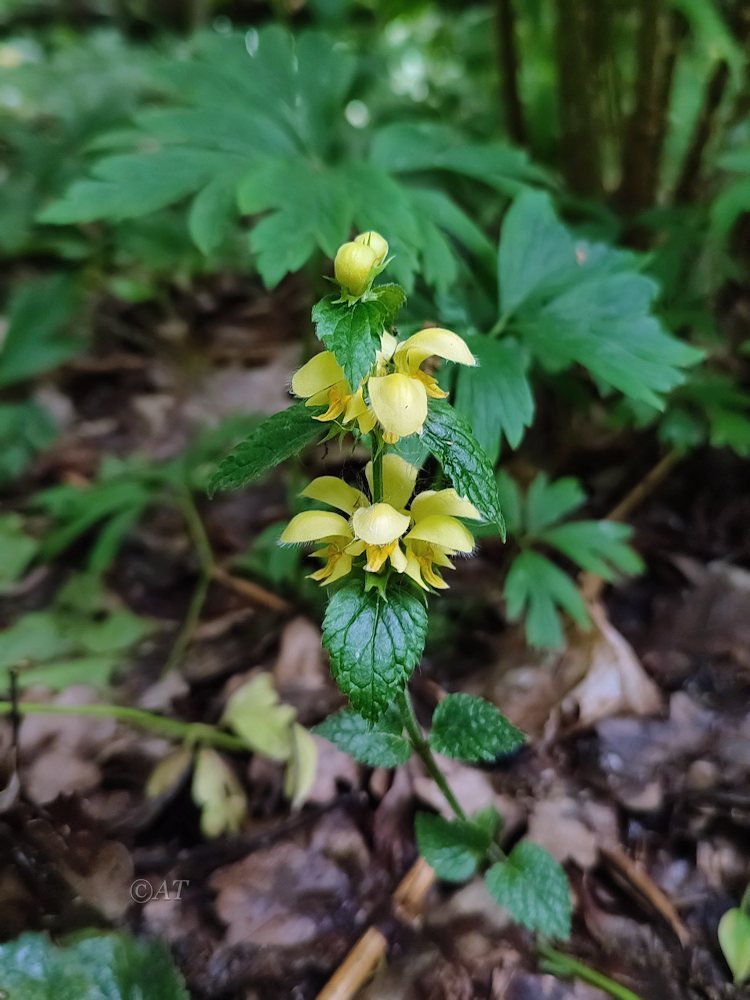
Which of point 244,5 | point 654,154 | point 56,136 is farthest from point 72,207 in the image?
point 244,5

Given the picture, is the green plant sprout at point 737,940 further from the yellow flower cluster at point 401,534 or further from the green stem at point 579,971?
the yellow flower cluster at point 401,534

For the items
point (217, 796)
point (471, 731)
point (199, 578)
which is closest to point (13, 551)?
point (199, 578)

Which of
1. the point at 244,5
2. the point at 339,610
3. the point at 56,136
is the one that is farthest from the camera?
the point at 244,5

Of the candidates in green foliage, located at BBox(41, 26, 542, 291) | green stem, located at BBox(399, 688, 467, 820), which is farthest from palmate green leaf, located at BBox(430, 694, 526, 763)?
green foliage, located at BBox(41, 26, 542, 291)

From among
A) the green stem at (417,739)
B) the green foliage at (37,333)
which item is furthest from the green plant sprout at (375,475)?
the green foliage at (37,333)

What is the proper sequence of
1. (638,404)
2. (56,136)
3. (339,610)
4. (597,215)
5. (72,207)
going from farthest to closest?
(56,136) → (597,215) → (638,404) → (72,207) → (339,610)

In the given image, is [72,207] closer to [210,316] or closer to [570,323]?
[570,323]

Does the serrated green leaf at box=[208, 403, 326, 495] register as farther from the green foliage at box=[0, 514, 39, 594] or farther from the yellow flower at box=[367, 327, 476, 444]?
the green foliage at box=[0, 514, 39, 594]

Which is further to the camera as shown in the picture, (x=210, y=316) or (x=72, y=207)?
(x=210, y=316)
